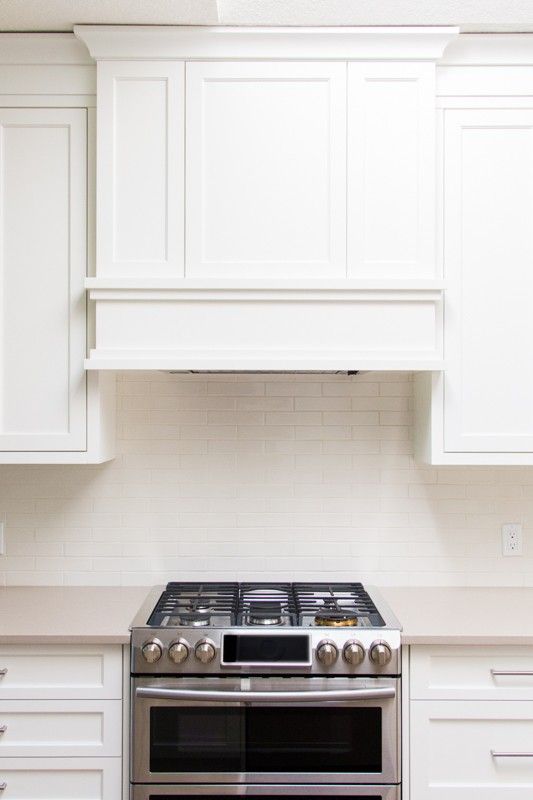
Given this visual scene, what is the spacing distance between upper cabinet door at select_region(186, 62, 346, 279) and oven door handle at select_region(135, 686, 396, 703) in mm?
1189

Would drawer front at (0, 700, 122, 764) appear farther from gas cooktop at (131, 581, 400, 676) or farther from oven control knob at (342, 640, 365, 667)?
oven control knob at (342, 640, 365, 667)

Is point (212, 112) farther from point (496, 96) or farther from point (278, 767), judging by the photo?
point (278, 767)

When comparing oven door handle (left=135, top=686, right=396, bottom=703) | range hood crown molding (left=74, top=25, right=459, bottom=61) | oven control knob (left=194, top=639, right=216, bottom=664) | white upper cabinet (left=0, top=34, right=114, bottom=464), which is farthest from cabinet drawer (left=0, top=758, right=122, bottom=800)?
range hood crown molding (left=74, top=25, right=459, bottom=61)

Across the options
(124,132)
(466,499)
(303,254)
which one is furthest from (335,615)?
(124,132)

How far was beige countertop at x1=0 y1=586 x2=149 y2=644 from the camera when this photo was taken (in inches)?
80.5

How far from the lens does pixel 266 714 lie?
2023 millimetres

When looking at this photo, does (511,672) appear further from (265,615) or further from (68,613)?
(68,613)

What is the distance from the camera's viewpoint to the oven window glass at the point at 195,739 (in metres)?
2.02

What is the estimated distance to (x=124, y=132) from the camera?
2256 millimetres

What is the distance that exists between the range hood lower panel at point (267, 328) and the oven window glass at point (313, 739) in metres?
0.97

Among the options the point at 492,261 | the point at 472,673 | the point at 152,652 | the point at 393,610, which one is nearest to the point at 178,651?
the point at 152,652

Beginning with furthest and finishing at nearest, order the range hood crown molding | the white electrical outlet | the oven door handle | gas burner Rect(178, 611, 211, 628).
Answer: the white electrical outlet, the range hood crown molding, gas burner Rect(178, 611, 211, 628), the oven door handle

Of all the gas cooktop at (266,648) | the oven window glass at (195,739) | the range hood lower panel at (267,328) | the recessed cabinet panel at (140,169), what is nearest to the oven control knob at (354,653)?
the gas cooktop at (266,648)

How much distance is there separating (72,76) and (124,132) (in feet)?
0.82
